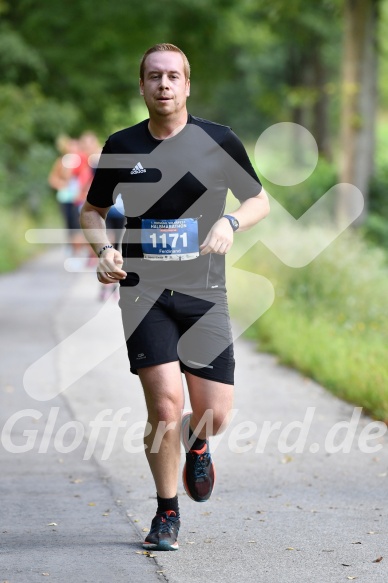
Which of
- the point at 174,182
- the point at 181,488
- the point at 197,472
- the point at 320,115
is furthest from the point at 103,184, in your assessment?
the point at 320,115

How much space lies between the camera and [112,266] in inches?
202

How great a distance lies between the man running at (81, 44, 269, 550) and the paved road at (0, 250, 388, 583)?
369 mm

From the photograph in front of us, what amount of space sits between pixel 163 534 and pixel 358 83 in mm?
13550

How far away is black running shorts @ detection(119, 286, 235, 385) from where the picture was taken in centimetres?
530

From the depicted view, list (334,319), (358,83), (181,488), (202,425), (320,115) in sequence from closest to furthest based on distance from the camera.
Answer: (202,425) → (181,488) → (334,319) → (358,83) → (320,115)

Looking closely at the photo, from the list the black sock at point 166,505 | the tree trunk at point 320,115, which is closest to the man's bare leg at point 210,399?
the black sock at point 166,505

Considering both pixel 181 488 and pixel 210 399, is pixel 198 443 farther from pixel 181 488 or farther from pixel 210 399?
pixel 181 488

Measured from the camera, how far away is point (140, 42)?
31.1 meters

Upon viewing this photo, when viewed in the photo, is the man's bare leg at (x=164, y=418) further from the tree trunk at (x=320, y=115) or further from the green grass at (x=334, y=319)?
the tree trunk at (x=320, y=115)

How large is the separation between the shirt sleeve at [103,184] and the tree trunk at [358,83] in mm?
13012

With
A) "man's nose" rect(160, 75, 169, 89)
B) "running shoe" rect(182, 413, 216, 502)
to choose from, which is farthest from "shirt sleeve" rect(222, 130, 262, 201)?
"running shoe" rect(182, 413, 216, 502)

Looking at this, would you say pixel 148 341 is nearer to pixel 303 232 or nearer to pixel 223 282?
pixel 223 282

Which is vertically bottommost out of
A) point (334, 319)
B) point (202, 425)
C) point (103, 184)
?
point (334, 319)

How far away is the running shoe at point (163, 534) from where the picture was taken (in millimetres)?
5281
